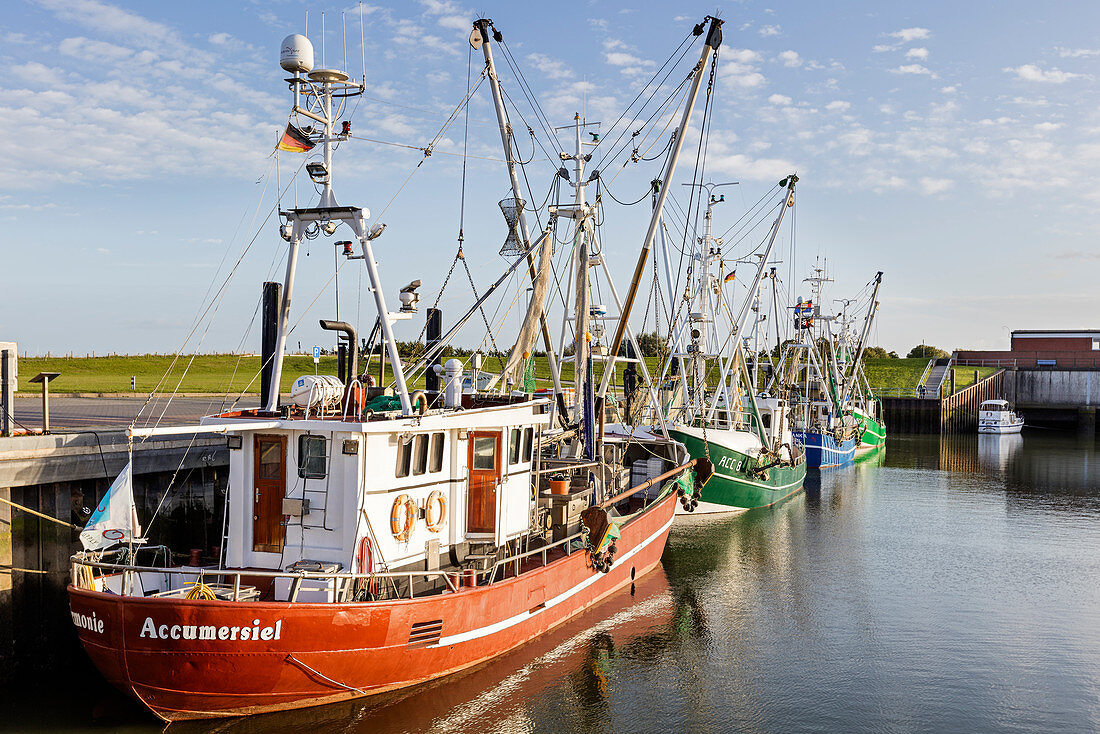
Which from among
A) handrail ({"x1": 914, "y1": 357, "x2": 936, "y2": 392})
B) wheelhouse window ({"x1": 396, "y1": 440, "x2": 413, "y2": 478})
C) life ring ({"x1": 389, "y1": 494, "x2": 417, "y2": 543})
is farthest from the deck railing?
handrail ({"x1": 914, "y1": 357, "x2": 936, "y2": 392})

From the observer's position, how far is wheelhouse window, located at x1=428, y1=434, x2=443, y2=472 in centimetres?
1409

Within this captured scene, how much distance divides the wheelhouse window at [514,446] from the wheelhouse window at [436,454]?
69.0 inches

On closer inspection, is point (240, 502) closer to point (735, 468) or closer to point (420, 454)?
point (420, 454)

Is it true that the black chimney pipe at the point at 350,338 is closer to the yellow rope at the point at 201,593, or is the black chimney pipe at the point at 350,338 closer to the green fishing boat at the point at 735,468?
the yellow rope at the point at 201,593

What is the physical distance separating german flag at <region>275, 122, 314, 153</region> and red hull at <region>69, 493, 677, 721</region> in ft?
22.9

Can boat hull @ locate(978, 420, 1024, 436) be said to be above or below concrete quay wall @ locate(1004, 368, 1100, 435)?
below

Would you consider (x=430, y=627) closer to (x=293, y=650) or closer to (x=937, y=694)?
(x=293, y=650)

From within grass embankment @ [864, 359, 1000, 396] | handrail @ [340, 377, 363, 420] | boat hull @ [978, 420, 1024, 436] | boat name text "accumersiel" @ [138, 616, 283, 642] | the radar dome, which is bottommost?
boat hull @ [978, 420, 1024, 436]

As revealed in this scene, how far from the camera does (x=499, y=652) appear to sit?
49.3 feet

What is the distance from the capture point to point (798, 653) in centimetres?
1664

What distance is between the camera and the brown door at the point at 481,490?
15.1 meters

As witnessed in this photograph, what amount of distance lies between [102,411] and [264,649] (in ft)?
75.5

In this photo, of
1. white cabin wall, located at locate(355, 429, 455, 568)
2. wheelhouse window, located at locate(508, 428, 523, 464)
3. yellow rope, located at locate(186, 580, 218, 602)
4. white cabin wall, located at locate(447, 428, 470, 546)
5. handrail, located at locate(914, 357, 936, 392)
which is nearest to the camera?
yellow rope, located at locate(186, 580, 218, 602)

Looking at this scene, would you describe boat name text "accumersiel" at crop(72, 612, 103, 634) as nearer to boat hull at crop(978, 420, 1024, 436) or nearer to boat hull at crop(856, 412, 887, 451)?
boat hull at crop(856, 412, 887, 451)
